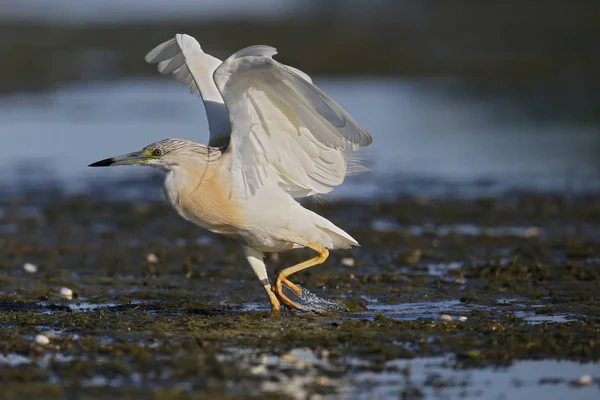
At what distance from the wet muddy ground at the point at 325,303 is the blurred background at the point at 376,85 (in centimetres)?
186

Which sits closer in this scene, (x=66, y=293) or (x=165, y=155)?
(x=165, y=155)

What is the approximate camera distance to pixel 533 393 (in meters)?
7.13

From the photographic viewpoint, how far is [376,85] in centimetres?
3522

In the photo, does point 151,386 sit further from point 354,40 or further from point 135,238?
point 354,40

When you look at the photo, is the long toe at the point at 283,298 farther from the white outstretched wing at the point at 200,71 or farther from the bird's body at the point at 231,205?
the white outstretched wing at the point at 200,71

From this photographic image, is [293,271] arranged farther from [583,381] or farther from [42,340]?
[583,381]

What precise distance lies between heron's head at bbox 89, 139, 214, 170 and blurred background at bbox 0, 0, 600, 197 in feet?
5.86

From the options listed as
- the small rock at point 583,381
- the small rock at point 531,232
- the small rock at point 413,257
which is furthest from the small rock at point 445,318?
the small rock at point 531,232

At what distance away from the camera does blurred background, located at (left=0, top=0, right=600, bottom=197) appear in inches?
793

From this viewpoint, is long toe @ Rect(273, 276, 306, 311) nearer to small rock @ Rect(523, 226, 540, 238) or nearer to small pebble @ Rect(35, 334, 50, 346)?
small pebble @ Rect(35, 334, 50, 346)

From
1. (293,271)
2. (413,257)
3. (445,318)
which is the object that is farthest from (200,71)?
(413,257)

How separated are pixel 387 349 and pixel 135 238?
7.02 metres

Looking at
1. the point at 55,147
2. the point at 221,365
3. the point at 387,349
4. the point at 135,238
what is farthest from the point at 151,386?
the point at 55,147

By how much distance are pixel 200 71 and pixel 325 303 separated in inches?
97.4
